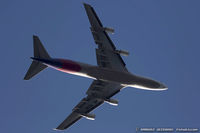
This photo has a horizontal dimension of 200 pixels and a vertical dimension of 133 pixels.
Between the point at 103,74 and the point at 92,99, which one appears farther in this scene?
the point at 92,99

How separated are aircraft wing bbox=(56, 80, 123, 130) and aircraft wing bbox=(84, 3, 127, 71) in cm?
449

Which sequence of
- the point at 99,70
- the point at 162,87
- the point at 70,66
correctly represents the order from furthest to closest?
the point at 162,87
the point at 99,70
the point at 70,66

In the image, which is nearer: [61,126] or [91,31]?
[91,31]

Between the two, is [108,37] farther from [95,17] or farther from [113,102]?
[113,102]

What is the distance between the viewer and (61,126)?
91875 mm

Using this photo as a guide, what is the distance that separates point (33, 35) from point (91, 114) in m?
23.2

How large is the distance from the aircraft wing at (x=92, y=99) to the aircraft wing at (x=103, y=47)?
4493 millimetres

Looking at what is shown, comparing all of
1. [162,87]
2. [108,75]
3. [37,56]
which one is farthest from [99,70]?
[162,87]

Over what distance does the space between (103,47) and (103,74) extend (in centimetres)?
645

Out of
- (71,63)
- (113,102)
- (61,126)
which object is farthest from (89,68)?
(61,126)

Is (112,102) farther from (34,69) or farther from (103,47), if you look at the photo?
(34,69)

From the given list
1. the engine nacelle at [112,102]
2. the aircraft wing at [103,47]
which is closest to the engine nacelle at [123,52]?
the aircraft wing at [103,47]

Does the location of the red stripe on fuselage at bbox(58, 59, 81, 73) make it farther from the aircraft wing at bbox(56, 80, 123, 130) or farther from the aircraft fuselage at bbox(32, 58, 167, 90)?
the aircraft wing at bbox(56, 80, 123, 130)

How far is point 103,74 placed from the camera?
8462 centimetres
